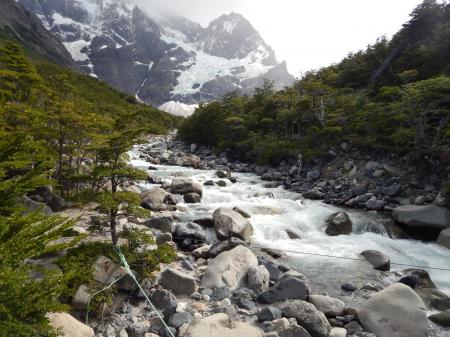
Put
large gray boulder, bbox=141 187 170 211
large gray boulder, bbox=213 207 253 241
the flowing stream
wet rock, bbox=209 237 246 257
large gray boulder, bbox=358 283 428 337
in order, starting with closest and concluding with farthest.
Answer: large gray boulder, bbox=358 283 428 337, the flowing stream, wet rock, bbox=209 237 246 257, large gray boulder, bbox=213 207 253 241, large gray boulder, bbox=141 187 170 211

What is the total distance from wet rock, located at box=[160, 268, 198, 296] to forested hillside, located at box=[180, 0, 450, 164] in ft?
49.1

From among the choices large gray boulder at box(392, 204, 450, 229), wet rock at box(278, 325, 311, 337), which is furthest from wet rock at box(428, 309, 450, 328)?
large gray boulder at box(392, 204, 450, 229)

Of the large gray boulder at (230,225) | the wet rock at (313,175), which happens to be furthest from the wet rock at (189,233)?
the wet rock at (313,175)

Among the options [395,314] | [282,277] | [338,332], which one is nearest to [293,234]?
[282,277]

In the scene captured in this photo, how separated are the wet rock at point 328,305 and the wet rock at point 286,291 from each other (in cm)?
28

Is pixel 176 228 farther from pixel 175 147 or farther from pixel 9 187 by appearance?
pixel 175 147

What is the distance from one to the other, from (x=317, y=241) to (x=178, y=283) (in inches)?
301

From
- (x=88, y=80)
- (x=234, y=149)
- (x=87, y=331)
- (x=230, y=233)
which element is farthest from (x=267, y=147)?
(x=88, y=80)

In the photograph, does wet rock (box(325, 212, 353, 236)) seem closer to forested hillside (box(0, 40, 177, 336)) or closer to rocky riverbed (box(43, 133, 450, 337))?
rocky riverbed (box(43, 133, 450, 337))

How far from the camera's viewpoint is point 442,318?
8203 millimetres

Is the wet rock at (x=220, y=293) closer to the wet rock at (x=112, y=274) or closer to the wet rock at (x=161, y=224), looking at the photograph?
the wet rock at (x=112, y=274)

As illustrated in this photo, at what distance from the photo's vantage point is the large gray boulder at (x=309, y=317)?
24.7 ft

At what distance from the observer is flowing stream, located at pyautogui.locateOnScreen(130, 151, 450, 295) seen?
1122 cm

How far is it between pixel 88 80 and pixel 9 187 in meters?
101
